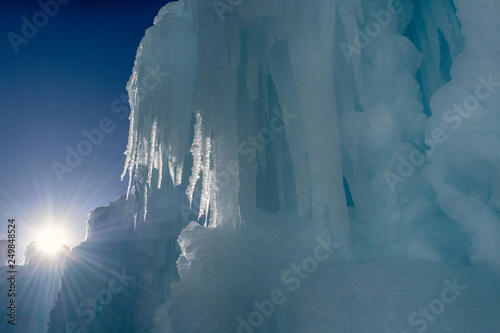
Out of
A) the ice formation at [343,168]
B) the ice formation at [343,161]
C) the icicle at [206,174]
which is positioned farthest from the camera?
the icicle at [206,174]

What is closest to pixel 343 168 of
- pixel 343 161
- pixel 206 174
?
pixel 343 161

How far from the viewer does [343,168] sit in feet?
17.1

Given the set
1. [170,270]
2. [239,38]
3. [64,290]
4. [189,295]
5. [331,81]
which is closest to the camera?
[189,295]

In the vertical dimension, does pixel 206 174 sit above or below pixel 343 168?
above

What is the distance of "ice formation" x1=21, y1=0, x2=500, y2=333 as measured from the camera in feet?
11.8

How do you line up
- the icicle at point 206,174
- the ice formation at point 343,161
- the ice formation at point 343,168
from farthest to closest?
the icicle at point 206,174
the ice formation at point 343,161
the ice formation at point 343,168

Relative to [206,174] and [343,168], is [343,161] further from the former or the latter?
[206,174]

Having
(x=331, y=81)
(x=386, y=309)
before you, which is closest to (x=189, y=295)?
(x=386, y=309)

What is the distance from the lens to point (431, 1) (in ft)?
17.9

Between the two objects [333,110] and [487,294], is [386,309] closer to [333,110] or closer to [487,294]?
[487,294]

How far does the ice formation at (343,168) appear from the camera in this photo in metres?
3.59

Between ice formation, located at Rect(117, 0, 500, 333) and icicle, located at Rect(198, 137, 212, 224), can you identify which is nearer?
ice formation, located at Rect(117, 0, 500, 333)

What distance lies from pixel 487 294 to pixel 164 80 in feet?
21.6

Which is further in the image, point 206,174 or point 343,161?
point 206,174
